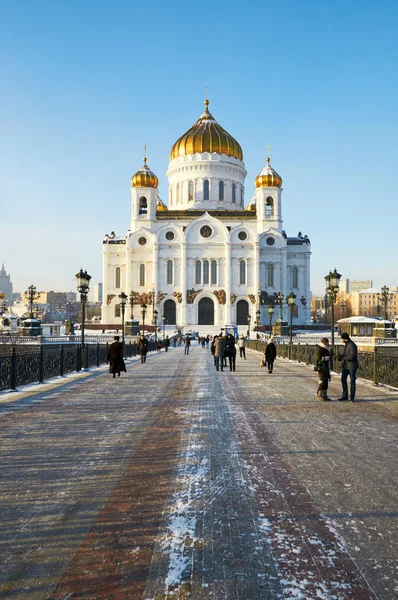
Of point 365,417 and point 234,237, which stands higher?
point 234,237

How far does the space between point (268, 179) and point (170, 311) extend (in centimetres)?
2403

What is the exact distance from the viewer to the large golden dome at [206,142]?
74312 millimetres

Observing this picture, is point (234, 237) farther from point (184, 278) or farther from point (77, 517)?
point (77, 517)

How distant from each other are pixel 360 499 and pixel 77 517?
260 centimetres

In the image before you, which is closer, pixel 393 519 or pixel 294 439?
pixel 393 519

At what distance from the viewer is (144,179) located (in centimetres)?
7194

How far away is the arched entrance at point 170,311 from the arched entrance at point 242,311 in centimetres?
895

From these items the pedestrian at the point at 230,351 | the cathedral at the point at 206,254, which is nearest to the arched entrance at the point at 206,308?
the cathedral at the point at 206,254

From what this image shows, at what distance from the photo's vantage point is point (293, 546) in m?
3.59

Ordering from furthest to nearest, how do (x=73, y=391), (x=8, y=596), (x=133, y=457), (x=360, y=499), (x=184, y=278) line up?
1. (x=184, y=278)
2. (x=73, y=391)
3. (x=133, y=457)
4. (x=360, y=499)
5. (x=8, y=596)

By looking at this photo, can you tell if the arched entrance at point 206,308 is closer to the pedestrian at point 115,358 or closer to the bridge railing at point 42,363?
the bridge railing at point 42,363

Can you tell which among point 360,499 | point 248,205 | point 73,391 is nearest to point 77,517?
point 360,499

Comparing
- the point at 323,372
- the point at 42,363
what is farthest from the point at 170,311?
the point at 323,372

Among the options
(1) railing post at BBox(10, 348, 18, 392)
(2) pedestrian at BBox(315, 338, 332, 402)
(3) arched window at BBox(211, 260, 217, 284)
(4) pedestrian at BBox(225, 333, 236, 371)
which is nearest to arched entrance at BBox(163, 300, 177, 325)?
(3) arched window at BBox(211, 260, 217, 284)
